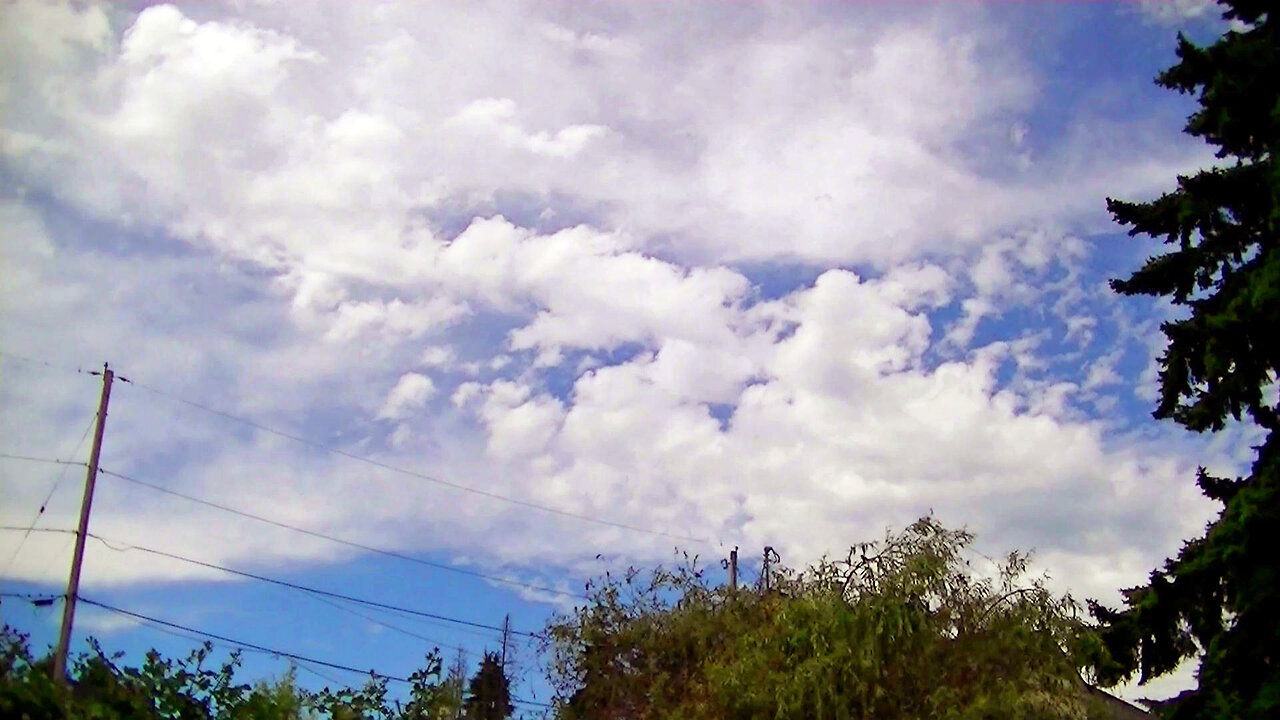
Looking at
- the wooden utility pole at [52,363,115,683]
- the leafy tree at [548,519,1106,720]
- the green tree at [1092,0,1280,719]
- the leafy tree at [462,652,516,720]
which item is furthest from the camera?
the leafy tree at [462,652,516,720]

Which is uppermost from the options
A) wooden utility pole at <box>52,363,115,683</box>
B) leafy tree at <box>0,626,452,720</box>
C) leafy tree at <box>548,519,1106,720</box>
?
wooden utility pole at <box>52,363,115,683</box>

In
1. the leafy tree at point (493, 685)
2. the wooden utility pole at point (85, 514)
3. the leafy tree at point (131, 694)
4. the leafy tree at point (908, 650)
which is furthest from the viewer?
the leafy tree at point (493, 685)

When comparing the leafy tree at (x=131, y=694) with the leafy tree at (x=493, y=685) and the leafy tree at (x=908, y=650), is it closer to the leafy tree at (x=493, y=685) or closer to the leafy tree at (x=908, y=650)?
the leafy tree at (x=908, y=650)

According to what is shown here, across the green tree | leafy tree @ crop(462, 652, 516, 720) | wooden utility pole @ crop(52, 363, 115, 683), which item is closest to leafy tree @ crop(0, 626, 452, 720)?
the green tree

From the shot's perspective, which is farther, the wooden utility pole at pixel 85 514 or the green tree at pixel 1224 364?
the wooden utility pole at pixel 85 514

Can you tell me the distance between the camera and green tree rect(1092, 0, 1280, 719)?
12.0 metres

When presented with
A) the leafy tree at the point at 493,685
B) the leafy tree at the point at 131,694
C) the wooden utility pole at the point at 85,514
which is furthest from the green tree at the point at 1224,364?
the leafy tree at the point at 493,685

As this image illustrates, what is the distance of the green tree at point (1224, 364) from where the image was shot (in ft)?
39.3

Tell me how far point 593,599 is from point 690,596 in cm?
250

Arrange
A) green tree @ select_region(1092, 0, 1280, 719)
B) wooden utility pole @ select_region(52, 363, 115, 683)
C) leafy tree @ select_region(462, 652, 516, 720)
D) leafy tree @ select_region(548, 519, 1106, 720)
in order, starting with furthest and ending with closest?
leafy tree @ select_region(462, 652, 516, 720), wooden utility pole @ select_region(52, 363, 115, 683), leafy tree @ select_region(548, 519, 1106, 720), green tree @ select_region(1092, 0, 1280, 719)

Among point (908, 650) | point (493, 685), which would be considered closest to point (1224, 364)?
point (908, 650)

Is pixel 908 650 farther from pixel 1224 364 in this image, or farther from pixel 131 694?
pixel 131 694

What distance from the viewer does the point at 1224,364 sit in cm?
1264

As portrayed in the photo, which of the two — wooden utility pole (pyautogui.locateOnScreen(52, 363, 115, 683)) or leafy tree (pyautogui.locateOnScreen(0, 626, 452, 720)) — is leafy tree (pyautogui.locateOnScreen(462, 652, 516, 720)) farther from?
leafy tree (pyautogui.locateOnScreen(0, 626, 452, 720))
